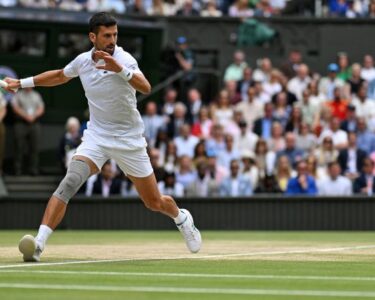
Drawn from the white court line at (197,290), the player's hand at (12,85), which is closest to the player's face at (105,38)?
the player's hand at (12,85)

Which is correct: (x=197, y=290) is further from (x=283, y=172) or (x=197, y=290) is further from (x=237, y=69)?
(x=237, y=69)

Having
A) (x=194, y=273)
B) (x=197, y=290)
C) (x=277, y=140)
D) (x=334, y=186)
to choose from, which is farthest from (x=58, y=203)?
(x=277, y=140)

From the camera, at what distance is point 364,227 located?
22828 millimetres

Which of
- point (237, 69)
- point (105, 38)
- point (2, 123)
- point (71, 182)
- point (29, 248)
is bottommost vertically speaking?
point (29, 248)

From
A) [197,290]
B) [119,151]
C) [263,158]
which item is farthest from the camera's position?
[263,158]

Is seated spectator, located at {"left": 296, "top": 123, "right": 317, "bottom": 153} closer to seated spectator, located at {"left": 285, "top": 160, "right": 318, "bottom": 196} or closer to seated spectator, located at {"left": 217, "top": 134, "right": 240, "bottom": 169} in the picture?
seated spectator, located at {"left": 217, "top": 134, "right": 240, "bottom": 169}

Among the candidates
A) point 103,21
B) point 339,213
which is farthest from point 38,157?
point 103,21

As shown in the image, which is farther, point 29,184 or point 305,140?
point 29,184

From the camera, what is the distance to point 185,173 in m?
24.0

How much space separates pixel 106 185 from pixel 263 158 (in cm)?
307

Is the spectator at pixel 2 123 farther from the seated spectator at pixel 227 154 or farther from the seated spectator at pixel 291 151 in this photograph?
the seated spectator at pixel 291 151

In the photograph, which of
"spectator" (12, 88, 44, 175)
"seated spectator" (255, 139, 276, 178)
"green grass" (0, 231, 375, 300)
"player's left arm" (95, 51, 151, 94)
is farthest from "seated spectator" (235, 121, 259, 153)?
"player's left arm" (95, 51, 151, 94)

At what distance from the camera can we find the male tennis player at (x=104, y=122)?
39.6 ft

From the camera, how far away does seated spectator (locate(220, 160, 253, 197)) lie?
77.8ft
